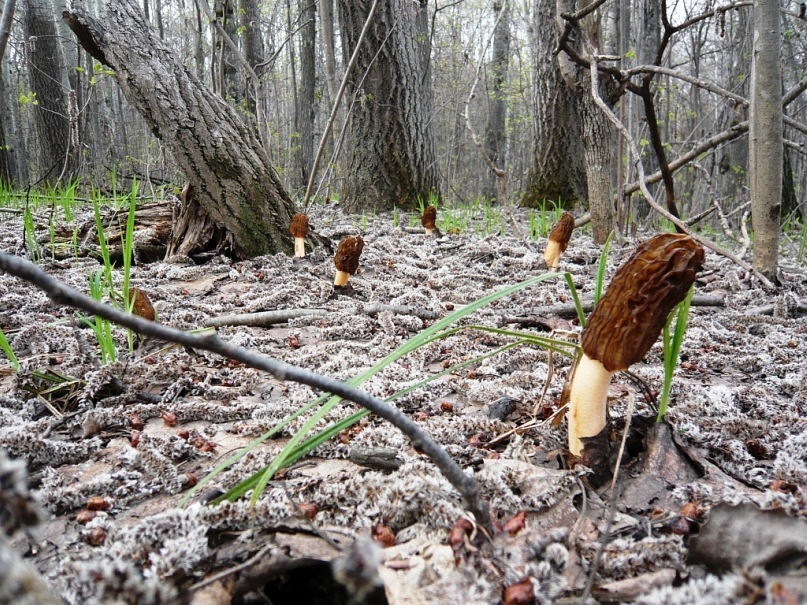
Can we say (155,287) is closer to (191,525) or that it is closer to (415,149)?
(191,525)

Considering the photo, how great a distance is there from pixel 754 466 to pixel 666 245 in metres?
0.58

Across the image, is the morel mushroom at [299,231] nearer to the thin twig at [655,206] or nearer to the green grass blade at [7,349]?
the thin twig at [655,206]

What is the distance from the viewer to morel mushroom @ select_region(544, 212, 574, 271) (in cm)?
368

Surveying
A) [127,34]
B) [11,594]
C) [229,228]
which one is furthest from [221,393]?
[127,34]

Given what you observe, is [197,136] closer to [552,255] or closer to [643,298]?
[552,255]

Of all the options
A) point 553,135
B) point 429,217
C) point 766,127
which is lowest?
point 429,217

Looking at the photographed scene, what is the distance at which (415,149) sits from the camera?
23.4 ft

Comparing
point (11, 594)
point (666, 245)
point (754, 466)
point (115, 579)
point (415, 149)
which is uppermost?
point (415, 149)

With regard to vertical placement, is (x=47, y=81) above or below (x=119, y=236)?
above

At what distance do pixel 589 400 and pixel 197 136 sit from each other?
3434mm

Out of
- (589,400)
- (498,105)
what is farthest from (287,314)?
(498,105)

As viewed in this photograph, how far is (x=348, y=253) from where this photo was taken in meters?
3.14

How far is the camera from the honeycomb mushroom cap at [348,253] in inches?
123

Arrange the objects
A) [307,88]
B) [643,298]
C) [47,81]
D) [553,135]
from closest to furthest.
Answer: [643,298] < [553,135] < [47,81] < [307,88]
